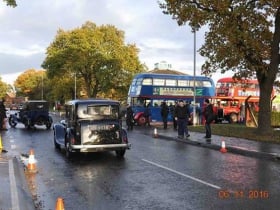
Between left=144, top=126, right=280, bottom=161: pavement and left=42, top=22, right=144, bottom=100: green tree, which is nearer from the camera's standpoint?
left=144, top=126, right=280, bottom=161: pavement

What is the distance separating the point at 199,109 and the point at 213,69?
13917mm

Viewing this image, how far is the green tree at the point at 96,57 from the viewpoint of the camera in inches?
2581

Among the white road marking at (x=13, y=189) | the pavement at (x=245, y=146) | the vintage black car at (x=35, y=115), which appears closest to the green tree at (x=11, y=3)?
the white road marking at (x=13, y=189)

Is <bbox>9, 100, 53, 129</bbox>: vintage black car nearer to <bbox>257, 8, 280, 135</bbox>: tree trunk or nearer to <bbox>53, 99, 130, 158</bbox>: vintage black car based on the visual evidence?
<bbox>257, 8, 280, 135</bbox>: tree trunk

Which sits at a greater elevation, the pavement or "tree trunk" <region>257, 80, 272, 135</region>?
"tree trunk" <region>257, 80, 272, 135</region>

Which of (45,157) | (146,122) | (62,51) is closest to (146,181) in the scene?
(45,157)

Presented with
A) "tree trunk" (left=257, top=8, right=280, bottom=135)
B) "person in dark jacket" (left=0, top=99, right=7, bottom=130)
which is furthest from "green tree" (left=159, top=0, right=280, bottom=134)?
"person in dark jacket" (left=0, top=99, right=7, bottom=130)

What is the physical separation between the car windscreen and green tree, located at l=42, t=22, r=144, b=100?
5049cm

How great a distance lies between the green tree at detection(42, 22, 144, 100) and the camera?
65.6 metres

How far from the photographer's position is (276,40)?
22125 millimetres

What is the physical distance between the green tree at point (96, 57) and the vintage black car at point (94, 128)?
5047 centimetres

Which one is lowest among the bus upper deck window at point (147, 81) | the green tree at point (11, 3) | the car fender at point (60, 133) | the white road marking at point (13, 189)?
the white road marking at point (13, 189)

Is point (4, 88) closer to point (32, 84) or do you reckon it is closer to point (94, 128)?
point (32, 84)

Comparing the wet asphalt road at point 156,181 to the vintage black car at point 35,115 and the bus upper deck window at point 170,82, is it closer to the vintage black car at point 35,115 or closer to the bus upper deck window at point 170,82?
the vintage black car at point 35,115
